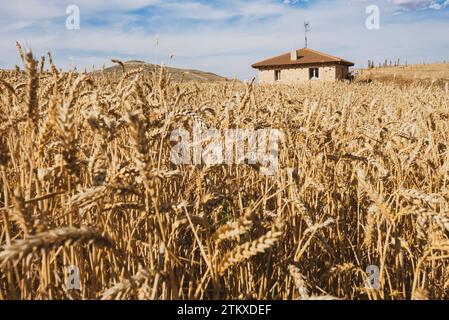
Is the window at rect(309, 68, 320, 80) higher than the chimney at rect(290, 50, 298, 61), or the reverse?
the chimney at rect(290, 50, 298, 61)

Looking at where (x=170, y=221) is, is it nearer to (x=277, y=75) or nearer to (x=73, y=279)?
(x=73, y=279)

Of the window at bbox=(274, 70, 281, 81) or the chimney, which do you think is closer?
the chimney

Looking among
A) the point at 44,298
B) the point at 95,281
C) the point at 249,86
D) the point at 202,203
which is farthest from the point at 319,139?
the point at 44,298

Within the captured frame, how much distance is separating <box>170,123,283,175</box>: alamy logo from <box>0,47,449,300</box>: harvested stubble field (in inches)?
3.0

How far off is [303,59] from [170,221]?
37184 mm

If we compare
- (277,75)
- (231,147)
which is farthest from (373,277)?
(277,75)

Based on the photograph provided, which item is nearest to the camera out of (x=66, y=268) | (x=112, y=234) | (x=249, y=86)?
(x=66, y=268)

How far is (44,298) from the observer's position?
1265 mm

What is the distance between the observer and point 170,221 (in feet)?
6.00

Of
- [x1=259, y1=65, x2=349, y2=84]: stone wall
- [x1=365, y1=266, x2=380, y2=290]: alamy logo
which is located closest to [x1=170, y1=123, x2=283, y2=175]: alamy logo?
[x1=365, y1=266, x2=380, y2=290]: alamy logo

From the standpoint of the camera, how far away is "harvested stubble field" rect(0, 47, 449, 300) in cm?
112

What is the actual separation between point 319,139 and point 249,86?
585 mm

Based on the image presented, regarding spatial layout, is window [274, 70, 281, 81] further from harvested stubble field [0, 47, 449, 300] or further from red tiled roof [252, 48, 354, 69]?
harvested stubble field [0, 47, 449, 300]
